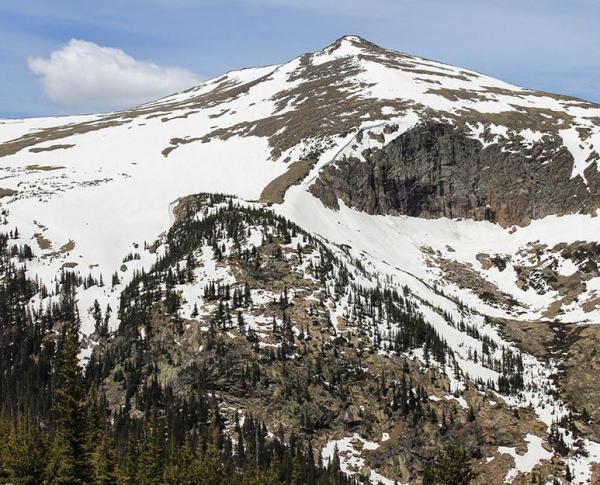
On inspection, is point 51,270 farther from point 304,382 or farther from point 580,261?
point 580,261

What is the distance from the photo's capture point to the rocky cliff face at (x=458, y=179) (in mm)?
163375

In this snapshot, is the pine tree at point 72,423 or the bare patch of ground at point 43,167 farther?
the bare patch of ground at point 43,167

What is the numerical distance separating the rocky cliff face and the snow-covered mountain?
37 centimetres

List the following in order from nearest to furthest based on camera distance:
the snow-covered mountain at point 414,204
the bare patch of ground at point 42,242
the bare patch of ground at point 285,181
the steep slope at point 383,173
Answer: the snow-covered mountain at point 414,204 < the bare patch of ground at point 42,242 < the bare patch of ground at point 285,181 < the steep slope at point 383,173

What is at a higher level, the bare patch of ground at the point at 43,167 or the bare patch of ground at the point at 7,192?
the bare patch of ground at the point at 43,167

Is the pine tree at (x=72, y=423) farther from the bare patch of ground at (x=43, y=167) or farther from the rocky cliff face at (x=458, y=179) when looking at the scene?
the bare patch of ground at (x=43, y=167)

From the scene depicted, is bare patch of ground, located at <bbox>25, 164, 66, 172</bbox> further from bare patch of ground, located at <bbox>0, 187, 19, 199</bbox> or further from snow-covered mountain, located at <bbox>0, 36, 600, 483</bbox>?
bare patch of ground, located at <bbox>0, 187, 19, 199</bbox>

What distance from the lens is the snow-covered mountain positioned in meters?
125

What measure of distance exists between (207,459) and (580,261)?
339 ft

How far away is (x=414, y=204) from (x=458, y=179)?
46.2 ft

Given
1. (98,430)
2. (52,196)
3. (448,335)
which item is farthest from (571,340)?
(52,196)

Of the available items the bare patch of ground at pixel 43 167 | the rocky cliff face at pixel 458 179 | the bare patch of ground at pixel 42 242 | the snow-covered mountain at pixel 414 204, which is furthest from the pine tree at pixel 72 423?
the bare patch of ground at pixel 43 167

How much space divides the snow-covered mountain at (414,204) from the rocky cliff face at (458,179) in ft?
1.20

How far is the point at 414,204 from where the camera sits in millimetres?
171250
